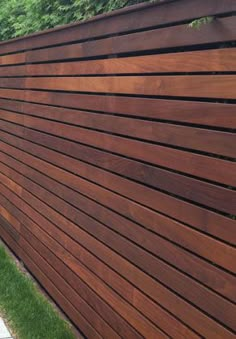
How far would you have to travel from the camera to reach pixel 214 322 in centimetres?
237

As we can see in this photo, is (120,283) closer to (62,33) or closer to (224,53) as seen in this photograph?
(224,53)

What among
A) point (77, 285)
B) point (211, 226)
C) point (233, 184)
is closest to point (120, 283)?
point (77, 285)

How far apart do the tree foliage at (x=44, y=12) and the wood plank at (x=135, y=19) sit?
0.21 m

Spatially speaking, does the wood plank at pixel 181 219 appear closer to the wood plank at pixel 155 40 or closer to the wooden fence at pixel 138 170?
the wooden fence at pixel 138 170

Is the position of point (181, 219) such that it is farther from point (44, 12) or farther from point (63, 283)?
point (44, 12)

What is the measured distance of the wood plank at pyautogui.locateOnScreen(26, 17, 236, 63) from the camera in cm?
231

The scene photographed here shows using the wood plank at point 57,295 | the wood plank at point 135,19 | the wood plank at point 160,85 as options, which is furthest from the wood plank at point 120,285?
the wood plank at point 135,19

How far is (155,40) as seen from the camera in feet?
9.22

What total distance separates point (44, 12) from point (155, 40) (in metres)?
2.63

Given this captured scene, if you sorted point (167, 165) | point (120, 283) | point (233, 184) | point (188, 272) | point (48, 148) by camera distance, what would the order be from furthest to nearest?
point (48, 148), point (120, 283), point (167, 165), point (188, 272), point (233, 184)

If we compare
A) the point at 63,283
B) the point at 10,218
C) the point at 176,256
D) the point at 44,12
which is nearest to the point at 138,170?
the point at 176,256

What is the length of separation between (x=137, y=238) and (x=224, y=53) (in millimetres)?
1199

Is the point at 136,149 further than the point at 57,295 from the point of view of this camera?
No

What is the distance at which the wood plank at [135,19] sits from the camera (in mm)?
2398
